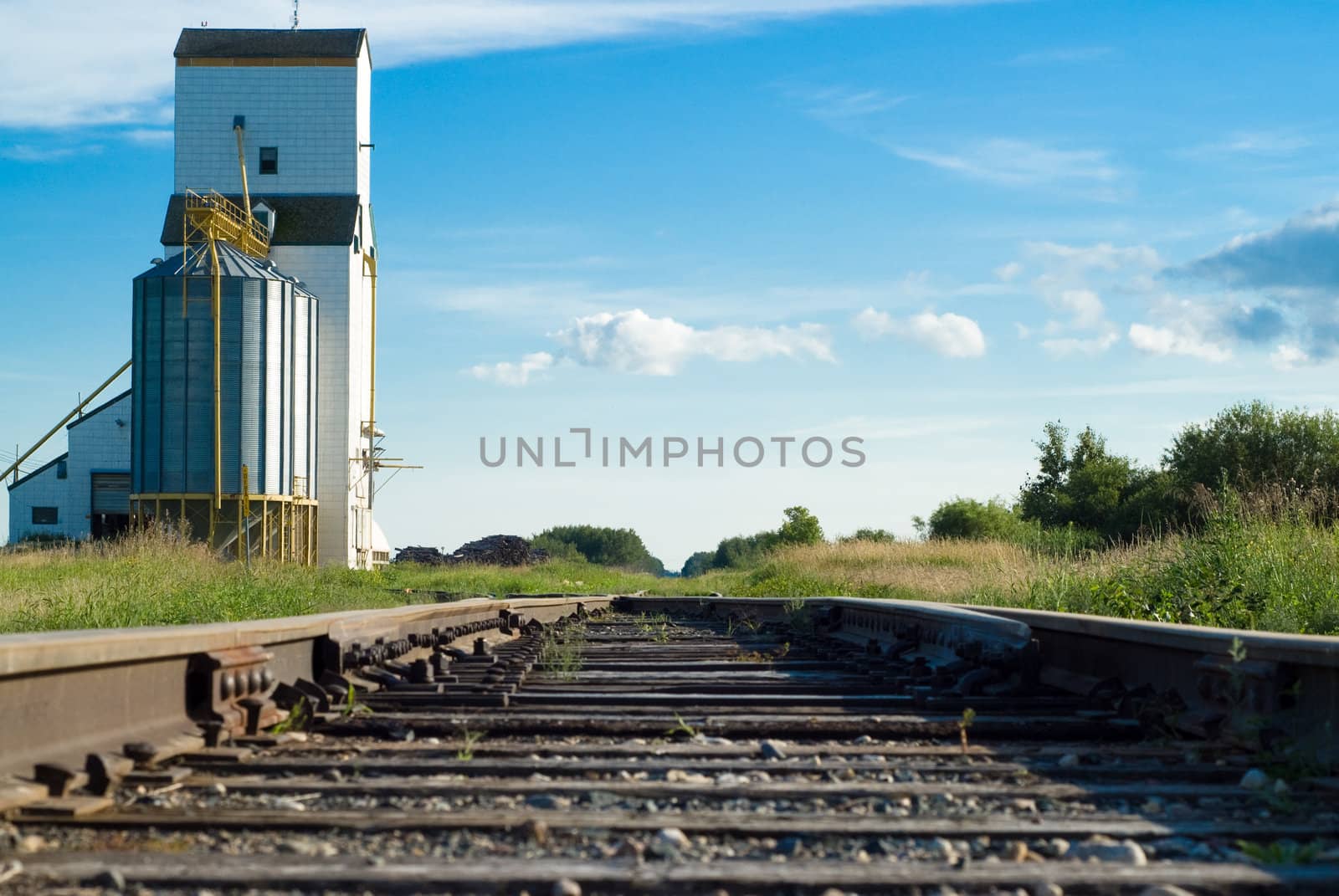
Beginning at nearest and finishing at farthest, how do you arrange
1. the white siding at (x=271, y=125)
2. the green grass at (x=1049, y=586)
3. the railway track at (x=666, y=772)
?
1. the railway track at (x=666, y=772)
2. the green grass at (x=1049, y=586)
3. the white siding at (x=271, y=125)

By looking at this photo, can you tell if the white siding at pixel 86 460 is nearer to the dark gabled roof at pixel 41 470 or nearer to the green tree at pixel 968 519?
the dark gabled roof at pixel 41 470

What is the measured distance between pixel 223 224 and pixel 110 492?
10.2 m

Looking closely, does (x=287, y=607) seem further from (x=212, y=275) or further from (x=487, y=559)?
(x=487, y=559)

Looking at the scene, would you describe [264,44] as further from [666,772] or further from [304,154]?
[666,772]

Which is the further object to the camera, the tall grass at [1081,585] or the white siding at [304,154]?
the white siding at [304,154]

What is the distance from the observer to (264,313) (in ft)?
113

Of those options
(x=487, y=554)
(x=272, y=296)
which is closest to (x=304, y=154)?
(x=272, y=296)

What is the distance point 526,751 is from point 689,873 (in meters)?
1.59

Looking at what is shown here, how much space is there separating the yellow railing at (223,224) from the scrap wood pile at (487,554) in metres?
13.9

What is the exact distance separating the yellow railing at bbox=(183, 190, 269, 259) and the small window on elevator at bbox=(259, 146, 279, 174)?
1891mm

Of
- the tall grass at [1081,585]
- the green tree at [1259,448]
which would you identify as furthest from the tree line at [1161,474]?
the tall grass at [1081,585]

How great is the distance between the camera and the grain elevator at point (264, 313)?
112ft

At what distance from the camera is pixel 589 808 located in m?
3.12

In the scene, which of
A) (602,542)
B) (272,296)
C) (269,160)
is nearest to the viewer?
(272,296)
